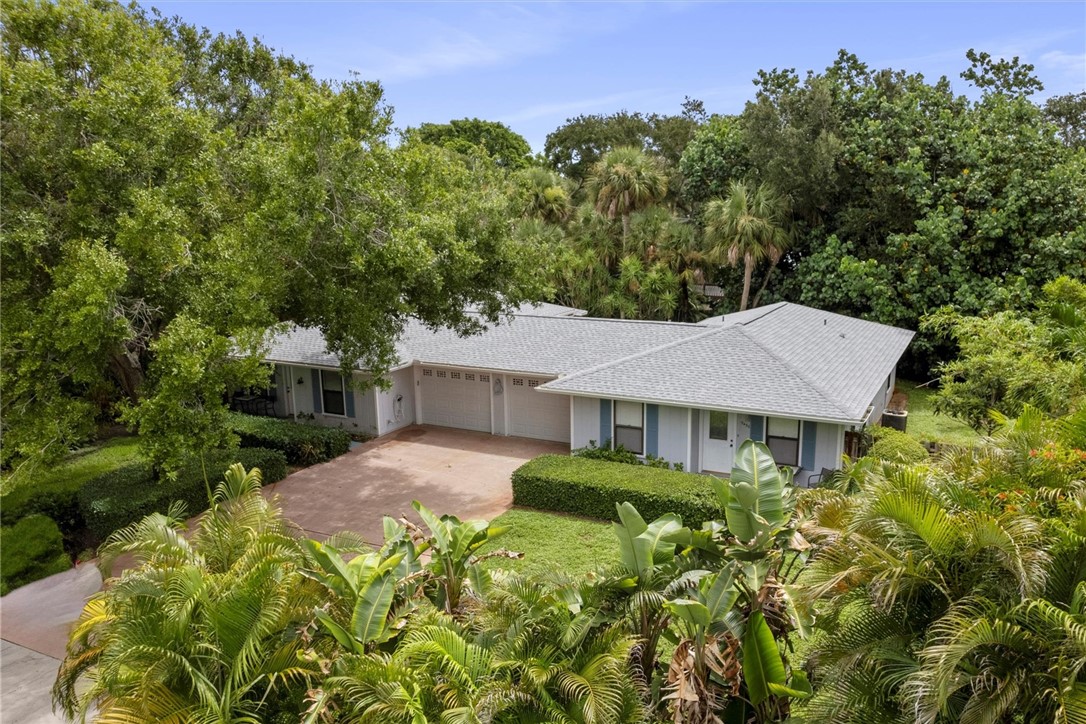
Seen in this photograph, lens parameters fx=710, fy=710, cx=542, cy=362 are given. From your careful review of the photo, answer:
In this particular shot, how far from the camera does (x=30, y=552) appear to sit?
13.1 metres

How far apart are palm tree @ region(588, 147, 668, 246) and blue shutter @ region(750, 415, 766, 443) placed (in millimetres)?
16010

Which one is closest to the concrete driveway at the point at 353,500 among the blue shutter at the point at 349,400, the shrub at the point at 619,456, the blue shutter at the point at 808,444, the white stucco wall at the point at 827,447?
the blue shutter at the point at 349,400

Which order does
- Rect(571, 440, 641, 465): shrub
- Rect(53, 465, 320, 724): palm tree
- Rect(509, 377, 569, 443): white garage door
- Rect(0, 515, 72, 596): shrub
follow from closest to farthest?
1. Rect(53, 465, 320, 724): palm tree
2. Rect(0, 515, 72, 596): shrub
3. Rect(571, 440, 641, 465): shrub
4. Rect(509, 377, 569, 443): white garage door

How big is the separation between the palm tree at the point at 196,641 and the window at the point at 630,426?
35.1 feet

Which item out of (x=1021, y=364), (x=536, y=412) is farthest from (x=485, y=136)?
(x=1021, y=364)

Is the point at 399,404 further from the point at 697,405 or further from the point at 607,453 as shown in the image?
the point at 697,405

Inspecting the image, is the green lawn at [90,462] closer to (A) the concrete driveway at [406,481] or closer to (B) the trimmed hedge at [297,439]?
(B) the trimmed hedge at [297,439]

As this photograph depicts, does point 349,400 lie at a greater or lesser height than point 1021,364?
lesser

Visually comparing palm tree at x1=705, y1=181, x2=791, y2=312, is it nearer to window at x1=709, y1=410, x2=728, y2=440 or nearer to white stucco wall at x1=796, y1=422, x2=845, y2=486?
window at x1=709, y1=410, x2=728, y2=440

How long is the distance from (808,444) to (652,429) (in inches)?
140

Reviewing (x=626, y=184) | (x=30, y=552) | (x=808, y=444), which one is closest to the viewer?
(x=30, y=552)

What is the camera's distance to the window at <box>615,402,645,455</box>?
683 inches

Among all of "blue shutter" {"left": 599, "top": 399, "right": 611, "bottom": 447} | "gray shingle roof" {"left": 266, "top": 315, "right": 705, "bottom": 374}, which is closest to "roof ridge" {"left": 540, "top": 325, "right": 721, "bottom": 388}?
"gray shingle roof" {"left": 266, "top": 315, "right": 705, "bottom": 374}

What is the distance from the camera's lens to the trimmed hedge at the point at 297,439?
1875cm
